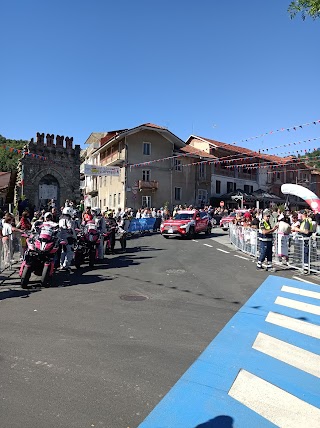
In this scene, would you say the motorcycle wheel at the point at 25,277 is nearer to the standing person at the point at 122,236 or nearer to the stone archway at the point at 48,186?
the standing person at the point at 122,236

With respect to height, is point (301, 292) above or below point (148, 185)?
below

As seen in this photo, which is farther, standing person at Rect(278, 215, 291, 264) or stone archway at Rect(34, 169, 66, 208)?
stone archway at Rect(34, 169, 66, 208)

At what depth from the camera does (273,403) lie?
12.2 ft

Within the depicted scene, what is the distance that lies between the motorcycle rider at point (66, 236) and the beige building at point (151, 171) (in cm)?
2805

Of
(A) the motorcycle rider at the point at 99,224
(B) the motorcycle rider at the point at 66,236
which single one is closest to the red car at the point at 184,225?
(A) the motorcycle rider at the point at 99,224

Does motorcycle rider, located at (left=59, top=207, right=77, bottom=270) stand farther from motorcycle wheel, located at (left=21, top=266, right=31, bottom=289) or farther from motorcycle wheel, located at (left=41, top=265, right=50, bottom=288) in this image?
motorcycle wheel, located at (left=21, top=266, right=31, bottom=289)

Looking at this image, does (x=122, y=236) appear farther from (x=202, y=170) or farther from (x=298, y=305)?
(x=202, y=170)

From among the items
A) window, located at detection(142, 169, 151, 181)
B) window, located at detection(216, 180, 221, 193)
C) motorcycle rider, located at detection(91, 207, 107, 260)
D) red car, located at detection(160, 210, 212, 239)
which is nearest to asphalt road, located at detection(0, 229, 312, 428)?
motorcycle rider, located at detection(91, 207, 107, 260)

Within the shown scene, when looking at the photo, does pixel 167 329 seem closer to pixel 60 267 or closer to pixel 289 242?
pixel 60 267

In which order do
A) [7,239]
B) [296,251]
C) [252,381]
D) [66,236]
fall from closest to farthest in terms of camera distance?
[252,381], [7,239], [66,236], [296,251]

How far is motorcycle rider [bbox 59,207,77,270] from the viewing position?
10117 millimetres

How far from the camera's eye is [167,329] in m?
5.71

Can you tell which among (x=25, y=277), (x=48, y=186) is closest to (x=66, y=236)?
(x=25, y=277)

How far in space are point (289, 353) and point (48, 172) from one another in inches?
1287
